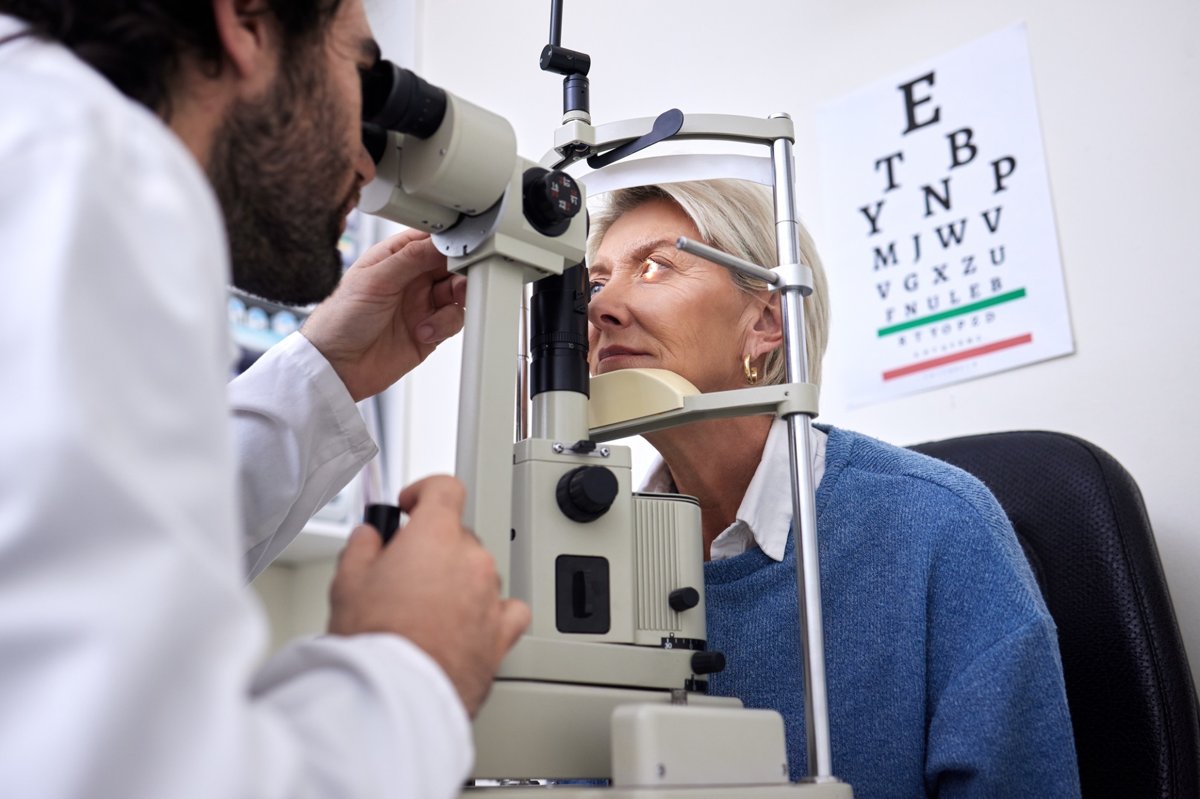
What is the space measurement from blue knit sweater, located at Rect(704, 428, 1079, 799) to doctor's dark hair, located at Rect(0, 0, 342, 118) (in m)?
0.78

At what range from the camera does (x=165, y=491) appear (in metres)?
0.45

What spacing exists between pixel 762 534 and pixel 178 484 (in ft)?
2.67

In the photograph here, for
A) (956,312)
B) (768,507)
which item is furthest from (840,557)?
(956,312)

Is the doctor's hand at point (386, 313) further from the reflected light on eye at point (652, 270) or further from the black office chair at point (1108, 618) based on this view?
the black office chair at point (1108, 618)

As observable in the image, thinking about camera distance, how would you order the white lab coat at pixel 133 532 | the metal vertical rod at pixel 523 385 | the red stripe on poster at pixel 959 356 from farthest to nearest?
the red stripe on poster at pixel 959 356, the metal vertical rod at pixel 523 385, the white lab coat at pixel 133 532

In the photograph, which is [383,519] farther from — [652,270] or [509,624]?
[652,270]

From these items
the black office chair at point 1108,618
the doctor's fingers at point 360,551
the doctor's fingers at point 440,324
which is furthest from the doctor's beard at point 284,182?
the black office chair at point 1108,618

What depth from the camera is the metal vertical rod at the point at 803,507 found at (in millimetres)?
881

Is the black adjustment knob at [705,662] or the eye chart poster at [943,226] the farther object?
the eye chart poster at [943,226]

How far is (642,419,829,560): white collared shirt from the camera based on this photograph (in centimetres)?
118

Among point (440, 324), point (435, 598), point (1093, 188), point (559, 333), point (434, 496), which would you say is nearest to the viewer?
point (435, 598)

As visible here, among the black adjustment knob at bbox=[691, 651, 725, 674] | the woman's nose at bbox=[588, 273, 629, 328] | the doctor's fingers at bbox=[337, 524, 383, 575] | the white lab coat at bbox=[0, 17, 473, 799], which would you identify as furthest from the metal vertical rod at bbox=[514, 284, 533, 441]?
the white lab coat at bbox=[0, 17, 473, 799]

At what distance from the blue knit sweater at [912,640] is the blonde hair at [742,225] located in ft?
0.63

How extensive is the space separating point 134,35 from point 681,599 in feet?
1.89
